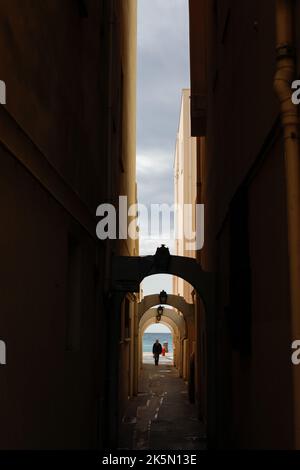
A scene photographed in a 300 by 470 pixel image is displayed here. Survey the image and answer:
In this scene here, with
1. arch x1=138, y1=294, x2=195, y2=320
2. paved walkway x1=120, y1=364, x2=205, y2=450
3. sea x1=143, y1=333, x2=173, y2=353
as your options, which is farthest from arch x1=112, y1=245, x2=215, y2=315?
sea x1=143, y1=333, x2=173, y2=353

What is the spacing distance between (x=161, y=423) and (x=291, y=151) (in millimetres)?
10662

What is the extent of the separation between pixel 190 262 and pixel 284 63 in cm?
723

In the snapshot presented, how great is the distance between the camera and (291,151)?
3555 millimetres

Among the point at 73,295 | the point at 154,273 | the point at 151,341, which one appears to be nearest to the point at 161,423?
the point at 154,273

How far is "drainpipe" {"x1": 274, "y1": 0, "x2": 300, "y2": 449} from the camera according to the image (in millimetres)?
3443

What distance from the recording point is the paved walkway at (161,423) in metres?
10.7

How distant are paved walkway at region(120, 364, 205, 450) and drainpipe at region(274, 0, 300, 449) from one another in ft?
24.5

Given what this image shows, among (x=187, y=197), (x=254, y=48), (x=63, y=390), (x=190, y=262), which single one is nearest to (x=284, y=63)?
(x=254, y=48)

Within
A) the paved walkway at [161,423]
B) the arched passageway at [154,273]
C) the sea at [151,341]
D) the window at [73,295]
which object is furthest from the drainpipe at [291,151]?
the sea at [151,341]

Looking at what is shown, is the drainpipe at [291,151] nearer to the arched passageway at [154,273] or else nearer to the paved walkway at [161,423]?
the arched passageway at [154,273]

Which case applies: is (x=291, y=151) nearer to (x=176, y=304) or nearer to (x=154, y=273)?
(x=154, y=273)

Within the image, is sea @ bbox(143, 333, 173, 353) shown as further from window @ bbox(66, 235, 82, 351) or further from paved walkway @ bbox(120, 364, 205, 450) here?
window @ bbox(66, 235, 82, 351)

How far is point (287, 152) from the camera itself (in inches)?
141
